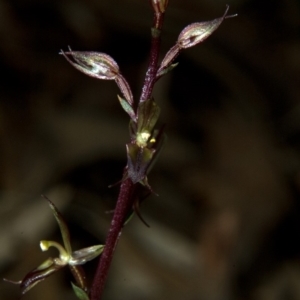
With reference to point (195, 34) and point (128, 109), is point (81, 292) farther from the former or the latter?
point (195, 34)

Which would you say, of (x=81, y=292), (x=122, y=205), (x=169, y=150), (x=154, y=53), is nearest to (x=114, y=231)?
(x=122, y=205)

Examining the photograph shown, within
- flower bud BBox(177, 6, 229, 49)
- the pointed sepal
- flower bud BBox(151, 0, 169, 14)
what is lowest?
the pointed sepal

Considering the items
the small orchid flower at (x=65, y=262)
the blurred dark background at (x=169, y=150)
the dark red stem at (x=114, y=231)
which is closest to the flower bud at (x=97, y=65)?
the dark red stem at (x=114, y=231)

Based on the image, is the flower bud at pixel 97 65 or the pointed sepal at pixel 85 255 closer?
the flower bud at pixel 97 65

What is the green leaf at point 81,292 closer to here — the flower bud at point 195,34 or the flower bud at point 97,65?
the flower bud at point 97,65

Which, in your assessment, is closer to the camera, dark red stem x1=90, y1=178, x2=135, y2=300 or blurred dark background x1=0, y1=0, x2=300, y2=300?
dark red stem x1=90, y1=178, x2=135, y2=300

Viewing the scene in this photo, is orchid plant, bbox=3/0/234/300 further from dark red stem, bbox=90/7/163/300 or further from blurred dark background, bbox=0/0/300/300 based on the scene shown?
blurred dark background, bbox=0/0/300/300

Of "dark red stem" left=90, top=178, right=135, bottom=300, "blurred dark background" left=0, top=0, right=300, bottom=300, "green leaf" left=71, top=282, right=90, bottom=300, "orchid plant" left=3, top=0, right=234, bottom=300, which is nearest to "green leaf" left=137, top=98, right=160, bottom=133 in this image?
"orchid plant" left=3, top=0, right=234, bottom=300
